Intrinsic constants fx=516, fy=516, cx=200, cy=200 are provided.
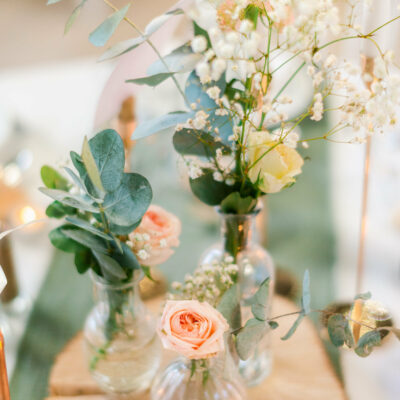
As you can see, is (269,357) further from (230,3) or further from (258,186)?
(230,3)

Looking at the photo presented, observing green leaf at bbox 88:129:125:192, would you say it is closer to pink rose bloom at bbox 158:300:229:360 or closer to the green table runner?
pink rose bloom at bbox 158:300:229:360

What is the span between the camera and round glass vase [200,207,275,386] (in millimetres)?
814

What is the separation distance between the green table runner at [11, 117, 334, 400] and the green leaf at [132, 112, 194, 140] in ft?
2.19

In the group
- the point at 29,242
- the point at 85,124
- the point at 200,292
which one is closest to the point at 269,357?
the point at 200,292

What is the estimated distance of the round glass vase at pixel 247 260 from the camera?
814 mm

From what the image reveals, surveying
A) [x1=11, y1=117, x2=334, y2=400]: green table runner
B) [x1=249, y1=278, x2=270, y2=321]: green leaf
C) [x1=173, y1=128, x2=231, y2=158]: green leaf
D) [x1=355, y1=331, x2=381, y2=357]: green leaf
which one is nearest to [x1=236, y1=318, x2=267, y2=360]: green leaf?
[x1=249, y1=278, x2=270, y2=321]: green leaf

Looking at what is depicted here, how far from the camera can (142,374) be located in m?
0.90

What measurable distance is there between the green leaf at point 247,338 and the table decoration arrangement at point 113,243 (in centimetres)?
16

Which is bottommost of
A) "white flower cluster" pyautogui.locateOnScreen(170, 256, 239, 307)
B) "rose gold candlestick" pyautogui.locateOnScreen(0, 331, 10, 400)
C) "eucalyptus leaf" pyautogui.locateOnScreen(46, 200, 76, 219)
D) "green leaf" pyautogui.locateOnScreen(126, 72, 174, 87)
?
"rose gold candlestick" pyautogui.locateOnScreen(0, 331, 10, 400)

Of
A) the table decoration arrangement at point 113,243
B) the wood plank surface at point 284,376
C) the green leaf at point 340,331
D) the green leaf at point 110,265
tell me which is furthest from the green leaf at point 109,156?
the wood plank surface at point 284,376

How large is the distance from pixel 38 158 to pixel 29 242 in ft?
1.51

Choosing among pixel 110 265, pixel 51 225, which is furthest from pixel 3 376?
pixel 51 225

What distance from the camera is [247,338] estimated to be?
2.16 feet

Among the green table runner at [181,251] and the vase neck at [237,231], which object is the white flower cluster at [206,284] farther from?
the green table runner at [181,251]
